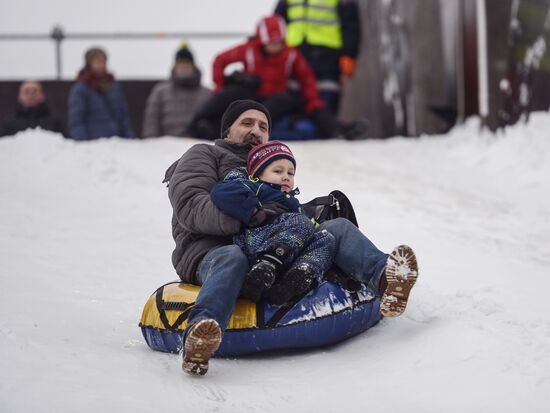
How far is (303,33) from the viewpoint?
10211mm

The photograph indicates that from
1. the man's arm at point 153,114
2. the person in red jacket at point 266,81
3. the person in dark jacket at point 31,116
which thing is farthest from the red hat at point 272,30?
the person in dark jacket at point 31,116

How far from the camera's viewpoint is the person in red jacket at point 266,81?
9445 millimetres

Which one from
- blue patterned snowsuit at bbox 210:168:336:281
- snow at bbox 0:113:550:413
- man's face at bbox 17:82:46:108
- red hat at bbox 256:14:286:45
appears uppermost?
red hat at bbox 256:14:286:45

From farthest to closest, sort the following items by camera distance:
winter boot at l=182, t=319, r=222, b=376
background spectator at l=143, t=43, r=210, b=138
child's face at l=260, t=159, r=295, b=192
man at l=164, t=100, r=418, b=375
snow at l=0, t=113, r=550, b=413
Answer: background spectator at l=143, t=43, r=210, b=138 → child's face at l=260, t=159, r=295, b=192 → man at l=164, t=100, r=418, b=375 → winter boot at l=182, t=319, r=222, b=376 → snow at l=0, t=113, r=550, b=413

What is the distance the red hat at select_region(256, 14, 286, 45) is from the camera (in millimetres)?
9422

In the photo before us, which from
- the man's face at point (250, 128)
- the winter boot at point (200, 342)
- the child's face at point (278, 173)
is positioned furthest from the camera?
the man's face at point (250, 128)

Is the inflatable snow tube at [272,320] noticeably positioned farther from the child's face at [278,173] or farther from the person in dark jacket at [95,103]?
the person in dark jacket at [95,103]

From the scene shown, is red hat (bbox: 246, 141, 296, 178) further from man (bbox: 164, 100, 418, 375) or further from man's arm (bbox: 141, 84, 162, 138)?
man's arm (bbox: 141, 84, 162, 138)

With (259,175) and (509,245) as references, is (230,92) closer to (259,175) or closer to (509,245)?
(509,245)

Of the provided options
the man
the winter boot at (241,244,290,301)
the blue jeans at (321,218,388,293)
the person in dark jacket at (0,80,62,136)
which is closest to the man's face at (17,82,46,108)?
the person in dark jacket at (0,80,62,136)

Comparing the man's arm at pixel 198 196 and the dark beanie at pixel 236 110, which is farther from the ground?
the dark beanie at pixel 236 110

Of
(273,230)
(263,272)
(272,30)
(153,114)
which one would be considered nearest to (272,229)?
(273,230)

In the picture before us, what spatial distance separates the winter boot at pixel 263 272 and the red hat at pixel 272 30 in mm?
5673

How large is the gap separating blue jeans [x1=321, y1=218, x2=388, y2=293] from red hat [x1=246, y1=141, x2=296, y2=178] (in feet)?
1.12
